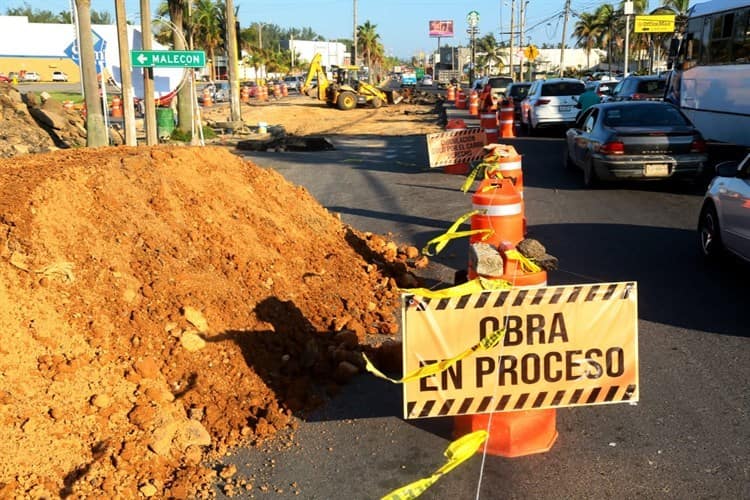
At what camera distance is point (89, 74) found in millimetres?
18016

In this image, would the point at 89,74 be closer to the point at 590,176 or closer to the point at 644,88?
the point at 590,176

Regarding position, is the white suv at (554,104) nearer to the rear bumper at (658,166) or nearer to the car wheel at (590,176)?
the car wheel at (590,176)

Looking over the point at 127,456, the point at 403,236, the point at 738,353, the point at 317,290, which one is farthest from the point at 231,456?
the point at 403,236

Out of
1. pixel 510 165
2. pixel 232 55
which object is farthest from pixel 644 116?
pixel 232 55

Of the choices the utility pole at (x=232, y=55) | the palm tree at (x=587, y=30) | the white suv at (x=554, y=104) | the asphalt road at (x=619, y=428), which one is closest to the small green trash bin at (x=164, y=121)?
the utility pole at (x=232, y=55)

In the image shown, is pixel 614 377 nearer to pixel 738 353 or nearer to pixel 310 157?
pixel 738 353

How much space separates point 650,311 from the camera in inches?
283

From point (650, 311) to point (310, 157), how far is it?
1511cm

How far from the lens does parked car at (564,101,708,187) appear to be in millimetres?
13008

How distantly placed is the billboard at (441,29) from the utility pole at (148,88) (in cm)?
13736

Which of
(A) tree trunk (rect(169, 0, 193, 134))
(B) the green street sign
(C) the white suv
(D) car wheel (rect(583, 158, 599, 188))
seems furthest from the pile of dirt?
(C) the white suv

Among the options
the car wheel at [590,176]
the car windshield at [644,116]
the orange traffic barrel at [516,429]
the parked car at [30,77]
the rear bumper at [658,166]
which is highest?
the parked car at [30,77]

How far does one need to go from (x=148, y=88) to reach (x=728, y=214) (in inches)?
517

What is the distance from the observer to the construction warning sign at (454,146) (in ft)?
53.1
